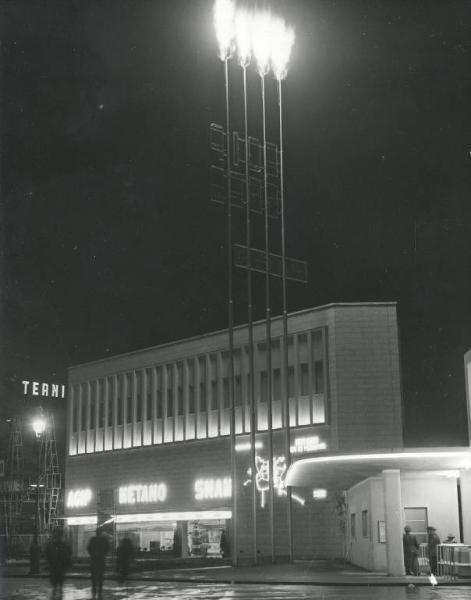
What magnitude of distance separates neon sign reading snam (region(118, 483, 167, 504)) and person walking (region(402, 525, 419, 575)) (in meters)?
31.1

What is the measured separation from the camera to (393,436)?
49312 mm

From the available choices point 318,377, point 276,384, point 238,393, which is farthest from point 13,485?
point 318,377

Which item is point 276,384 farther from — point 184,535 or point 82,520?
point 82,520

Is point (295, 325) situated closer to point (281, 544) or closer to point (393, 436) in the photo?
point (393, 436)

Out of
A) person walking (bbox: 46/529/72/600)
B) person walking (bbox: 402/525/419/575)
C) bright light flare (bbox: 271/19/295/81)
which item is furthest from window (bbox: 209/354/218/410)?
person walking (bbox: 46/529/72/600)

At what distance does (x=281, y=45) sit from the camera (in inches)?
1738

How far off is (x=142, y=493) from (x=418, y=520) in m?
31.1

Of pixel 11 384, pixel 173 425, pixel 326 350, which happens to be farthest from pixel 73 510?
pixel 11 384

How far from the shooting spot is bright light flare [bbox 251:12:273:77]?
143ft

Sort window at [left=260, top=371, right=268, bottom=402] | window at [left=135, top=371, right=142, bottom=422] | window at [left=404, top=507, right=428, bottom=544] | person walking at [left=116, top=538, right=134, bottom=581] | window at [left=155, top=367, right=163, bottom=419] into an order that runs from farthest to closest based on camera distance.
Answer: window at [left=135, top=371, right=142, bottom=422]
window at [left=155, top=367, right=163, bottom=419]
window at [left=260, top=371, right=268, bottom=402]
window at [left=404, top=507, right=428, bottom=544]
person walking at [left=116, top=538, right=134, bottom=581]

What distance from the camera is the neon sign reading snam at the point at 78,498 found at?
65375 millimetres

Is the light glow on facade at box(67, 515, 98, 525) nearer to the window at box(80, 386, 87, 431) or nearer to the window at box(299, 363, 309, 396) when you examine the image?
the window at box(80, 386, 87, 431)

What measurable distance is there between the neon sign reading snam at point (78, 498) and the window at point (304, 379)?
2154 centimetres

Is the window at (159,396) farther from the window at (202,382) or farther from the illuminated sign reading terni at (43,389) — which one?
the illuminated sign reading terni at (43,389)
